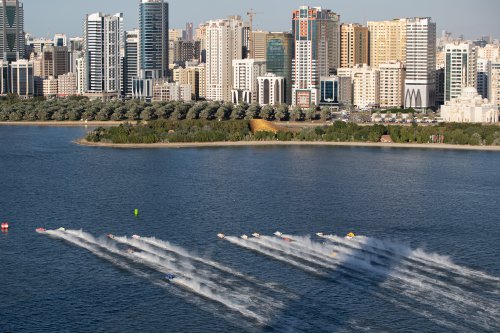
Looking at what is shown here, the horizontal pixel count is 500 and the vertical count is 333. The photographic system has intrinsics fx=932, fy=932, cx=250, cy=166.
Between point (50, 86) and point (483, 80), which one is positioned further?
point (50, 86)

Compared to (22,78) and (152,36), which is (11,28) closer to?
(22,78)

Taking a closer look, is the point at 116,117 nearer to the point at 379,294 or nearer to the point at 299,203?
the point at 299,203

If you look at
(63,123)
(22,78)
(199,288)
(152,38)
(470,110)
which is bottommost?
(199,288)

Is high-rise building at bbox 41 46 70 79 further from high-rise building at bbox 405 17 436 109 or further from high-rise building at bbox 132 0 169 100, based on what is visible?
high-rise building at bbox 405 17 436 109

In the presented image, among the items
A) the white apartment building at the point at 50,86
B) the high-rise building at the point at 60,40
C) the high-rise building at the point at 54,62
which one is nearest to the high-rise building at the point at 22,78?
the white apartment building at the point at 50,86

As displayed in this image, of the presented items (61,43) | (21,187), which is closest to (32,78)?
(61,43)

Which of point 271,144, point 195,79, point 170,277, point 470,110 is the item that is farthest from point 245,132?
point 195,79
